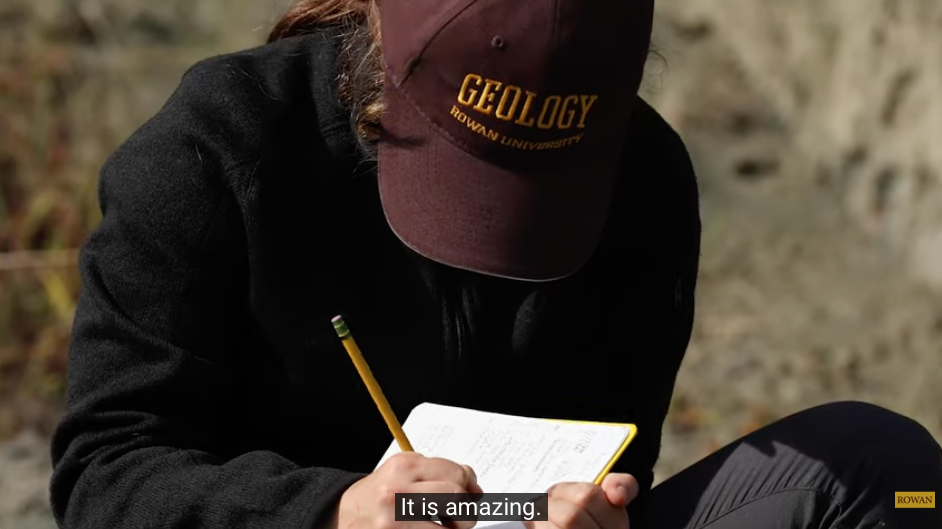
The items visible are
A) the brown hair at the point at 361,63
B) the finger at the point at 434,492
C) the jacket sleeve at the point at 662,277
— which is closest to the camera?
the finger at the point at 434,492

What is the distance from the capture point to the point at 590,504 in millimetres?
1313

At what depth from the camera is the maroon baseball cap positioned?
1321mm

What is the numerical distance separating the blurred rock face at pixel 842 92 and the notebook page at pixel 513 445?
170cm

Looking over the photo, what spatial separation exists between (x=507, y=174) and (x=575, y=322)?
323mm

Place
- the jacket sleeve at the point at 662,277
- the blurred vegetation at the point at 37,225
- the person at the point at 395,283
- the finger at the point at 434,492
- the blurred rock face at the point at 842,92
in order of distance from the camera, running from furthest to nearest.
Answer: the blurred rock face at the point at 842,92, the blurred vegetation at the point at 37,225, the jacket sleeve at the point at 662,277, the person at the point at 395,283, the finger at the point at 434,492

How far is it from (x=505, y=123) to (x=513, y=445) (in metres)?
0.36

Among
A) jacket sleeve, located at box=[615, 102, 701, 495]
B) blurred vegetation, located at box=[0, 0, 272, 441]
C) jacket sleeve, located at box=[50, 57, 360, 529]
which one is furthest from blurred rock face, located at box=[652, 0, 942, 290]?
jacket sleeve, located at box=[50, 57, 360, 529]

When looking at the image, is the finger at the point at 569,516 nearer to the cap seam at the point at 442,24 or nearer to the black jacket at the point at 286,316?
the black jacket at the point at 286,316

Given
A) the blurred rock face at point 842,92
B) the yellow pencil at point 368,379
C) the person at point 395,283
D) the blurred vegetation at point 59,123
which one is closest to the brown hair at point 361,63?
the person at point 395,283

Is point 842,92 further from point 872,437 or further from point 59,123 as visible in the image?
point 59,123

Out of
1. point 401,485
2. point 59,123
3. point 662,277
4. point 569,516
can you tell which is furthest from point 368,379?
point 59,123

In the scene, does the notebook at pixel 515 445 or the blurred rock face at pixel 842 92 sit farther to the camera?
the blurred rock face at pixel 842 92

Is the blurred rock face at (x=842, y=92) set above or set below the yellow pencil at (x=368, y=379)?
below

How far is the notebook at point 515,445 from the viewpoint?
1379 mm
